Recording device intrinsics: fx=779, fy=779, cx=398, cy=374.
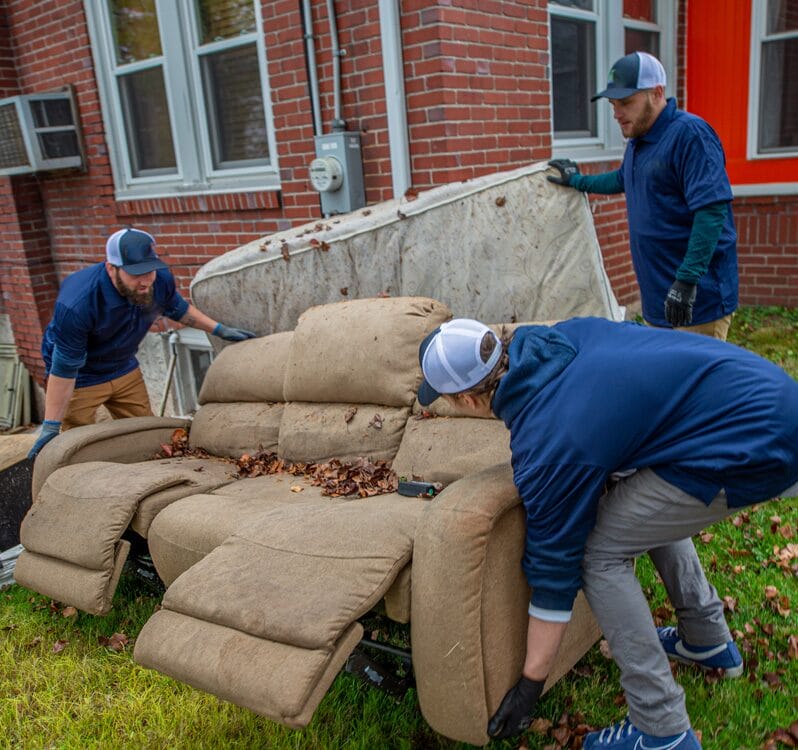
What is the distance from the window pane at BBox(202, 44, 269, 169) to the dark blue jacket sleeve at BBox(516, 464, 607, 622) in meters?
4.59

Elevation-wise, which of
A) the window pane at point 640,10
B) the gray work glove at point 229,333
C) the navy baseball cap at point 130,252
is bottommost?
the gray work glove at point 229,333

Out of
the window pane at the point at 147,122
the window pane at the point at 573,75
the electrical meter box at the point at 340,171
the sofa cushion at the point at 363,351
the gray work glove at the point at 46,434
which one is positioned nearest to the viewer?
the sofa cushion at the point at 363,351

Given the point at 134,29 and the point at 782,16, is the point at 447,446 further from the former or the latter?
the point at 782,16

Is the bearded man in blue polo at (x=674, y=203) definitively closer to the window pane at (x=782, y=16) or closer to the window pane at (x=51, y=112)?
the window pane at (x=782, y=16)

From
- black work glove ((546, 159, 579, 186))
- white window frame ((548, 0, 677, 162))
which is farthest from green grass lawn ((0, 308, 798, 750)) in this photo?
white window frame ((548, 0, 677, 162))

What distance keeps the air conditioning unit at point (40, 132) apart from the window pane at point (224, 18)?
1.75 m

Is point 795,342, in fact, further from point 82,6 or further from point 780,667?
point 82,6

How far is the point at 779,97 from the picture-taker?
7277 mm

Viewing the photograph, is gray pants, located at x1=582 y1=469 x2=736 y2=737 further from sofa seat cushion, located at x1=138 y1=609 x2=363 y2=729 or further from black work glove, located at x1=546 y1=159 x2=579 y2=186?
black work glove, located at x1=546 y1=159 x2=579 y2=186

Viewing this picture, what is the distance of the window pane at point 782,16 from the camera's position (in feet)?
23.2

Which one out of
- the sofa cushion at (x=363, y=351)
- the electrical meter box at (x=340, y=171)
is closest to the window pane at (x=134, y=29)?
the electrical meter box at (x=340, y=171)

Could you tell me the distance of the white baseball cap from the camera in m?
2.46

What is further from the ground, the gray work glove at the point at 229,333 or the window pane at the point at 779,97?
the window pane at the point at 779,97

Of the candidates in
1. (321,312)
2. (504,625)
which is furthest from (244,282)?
(504,625)
